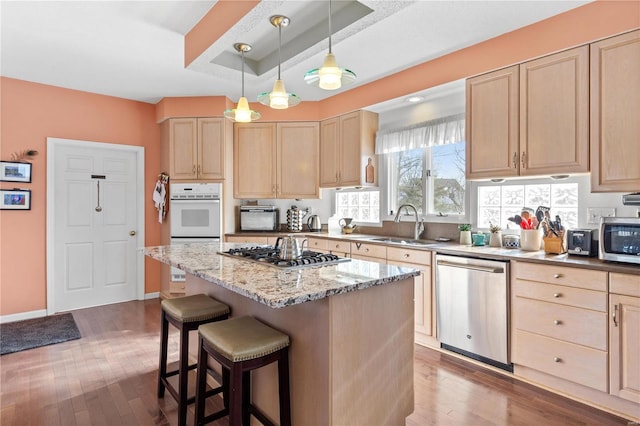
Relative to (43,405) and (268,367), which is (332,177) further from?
(43,405)

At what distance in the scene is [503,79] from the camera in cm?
279

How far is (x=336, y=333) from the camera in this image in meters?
1.58

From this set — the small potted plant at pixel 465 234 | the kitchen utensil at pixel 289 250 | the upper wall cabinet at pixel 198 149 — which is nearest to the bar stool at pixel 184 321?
the kitchen utensil at pixel 289 250

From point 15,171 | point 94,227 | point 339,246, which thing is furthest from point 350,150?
point 15,171

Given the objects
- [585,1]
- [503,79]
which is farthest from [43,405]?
[585,1]

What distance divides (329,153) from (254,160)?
991mm

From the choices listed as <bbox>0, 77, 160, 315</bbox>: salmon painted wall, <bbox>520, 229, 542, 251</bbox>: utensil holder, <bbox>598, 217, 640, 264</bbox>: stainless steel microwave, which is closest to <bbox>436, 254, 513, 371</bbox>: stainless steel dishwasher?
<bbox>520, 229, 542, 251</bbox>: utensil holder

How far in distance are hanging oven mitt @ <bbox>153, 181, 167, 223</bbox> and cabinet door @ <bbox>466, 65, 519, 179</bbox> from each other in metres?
3.56

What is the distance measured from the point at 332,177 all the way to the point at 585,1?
2.76 meters

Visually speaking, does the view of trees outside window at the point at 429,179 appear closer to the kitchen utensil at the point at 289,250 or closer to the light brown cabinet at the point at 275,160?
the light brown cabinet at the point at 275,160

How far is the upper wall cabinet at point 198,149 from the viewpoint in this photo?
4.39 meters

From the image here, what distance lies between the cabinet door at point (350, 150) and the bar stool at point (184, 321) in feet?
7.60

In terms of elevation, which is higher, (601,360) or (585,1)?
(585,1)

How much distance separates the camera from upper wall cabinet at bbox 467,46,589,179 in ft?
7.98
